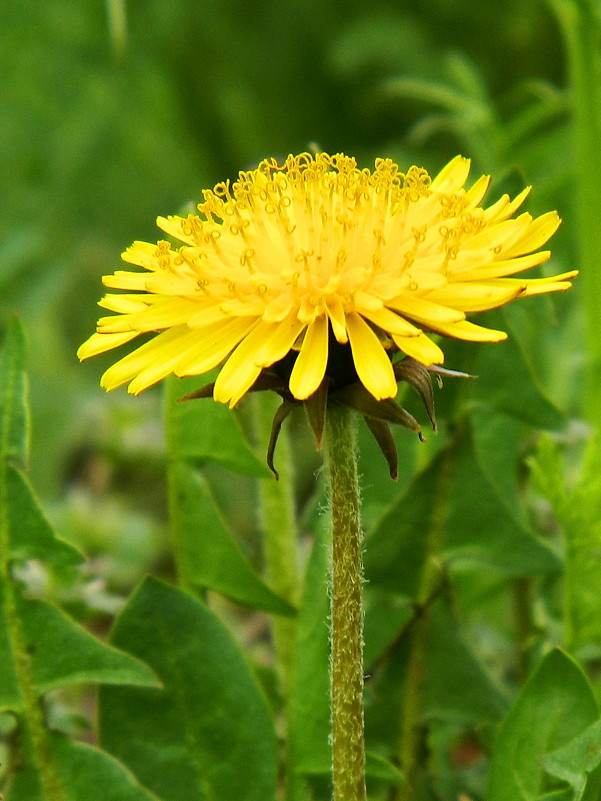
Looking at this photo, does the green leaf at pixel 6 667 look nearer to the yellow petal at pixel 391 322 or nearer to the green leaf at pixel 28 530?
the green leaf at pixel 28 530

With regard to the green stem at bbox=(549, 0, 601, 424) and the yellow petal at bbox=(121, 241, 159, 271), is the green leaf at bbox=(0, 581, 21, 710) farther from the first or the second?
the green stem at bbox=(549, 0, 601, 424)

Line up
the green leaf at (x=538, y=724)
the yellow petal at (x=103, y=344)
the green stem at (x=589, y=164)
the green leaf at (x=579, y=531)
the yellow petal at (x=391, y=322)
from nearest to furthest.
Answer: the yellow petal at (x=391, y=322)
the yellow petal at (x=103, y=344)
the green leaf at (x=538, y=724)
the green leaf at (x=579, y=531)
the green stem at (x=589, y=164)

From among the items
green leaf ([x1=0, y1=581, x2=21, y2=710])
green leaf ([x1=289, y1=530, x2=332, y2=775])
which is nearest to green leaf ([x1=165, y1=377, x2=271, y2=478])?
green leaf ([x1=289, y1=530, x2=332, y2=775])

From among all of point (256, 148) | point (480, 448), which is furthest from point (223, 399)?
point (256, 148)

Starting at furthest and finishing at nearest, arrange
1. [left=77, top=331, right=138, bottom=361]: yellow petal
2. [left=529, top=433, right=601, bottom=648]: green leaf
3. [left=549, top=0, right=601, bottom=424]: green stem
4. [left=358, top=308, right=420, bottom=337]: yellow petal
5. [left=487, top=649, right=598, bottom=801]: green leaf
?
[left=549, top=0, right=601, bottom=424]: green stem < [left=529, top=433, right=601, bottom=648]: green leaf < [left=487, top=649, right=598, bottom=801]: green leaf < [left=77, top=331, right=138, bottom=361]: yellow petal < [left=358, top=308, right=420, bottom=337]: yellow petal

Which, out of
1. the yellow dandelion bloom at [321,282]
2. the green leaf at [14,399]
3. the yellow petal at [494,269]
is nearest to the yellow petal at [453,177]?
the yellow dandelion bloom at [321,282]

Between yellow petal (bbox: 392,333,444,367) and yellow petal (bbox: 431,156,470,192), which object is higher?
yellow petal (bbox: 431,156,470,192)

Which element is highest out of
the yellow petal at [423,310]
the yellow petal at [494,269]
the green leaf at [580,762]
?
the yellow petal at [494,269]
